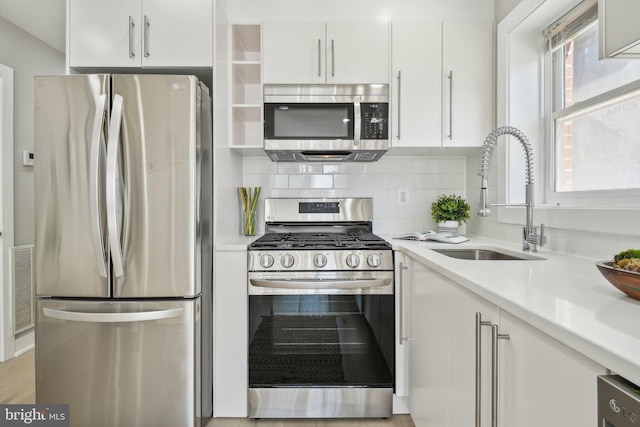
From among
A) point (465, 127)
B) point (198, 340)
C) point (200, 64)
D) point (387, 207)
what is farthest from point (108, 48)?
point (465, 127)

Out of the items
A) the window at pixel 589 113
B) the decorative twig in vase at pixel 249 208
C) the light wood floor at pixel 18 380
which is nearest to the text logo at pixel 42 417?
the light wood floor at pixel 18 380

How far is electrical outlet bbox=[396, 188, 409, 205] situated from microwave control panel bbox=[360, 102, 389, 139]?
52cm

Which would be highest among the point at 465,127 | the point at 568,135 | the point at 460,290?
the point at 465,127

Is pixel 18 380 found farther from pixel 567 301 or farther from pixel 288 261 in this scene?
pixel 567 301

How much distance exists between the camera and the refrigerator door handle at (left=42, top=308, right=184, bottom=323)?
4.88 feet

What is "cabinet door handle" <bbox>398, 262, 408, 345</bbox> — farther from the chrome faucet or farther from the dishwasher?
the dishwasher

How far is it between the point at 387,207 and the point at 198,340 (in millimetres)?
1490

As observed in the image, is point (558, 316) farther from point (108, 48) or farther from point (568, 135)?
Answer: point (108, 48)

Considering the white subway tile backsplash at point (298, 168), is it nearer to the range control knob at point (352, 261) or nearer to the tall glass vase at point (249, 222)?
the tall glass vase at point (249, 222)

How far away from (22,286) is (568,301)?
3.37 m

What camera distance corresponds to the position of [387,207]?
2.34 meters

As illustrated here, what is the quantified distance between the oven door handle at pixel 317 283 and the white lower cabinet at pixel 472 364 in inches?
6.7

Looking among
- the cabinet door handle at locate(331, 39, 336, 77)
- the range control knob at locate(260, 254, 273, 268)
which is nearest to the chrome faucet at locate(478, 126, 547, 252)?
the cabinet door handle at locate(331, 39, 336, 77)

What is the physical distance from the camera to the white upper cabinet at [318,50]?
1938 mm
